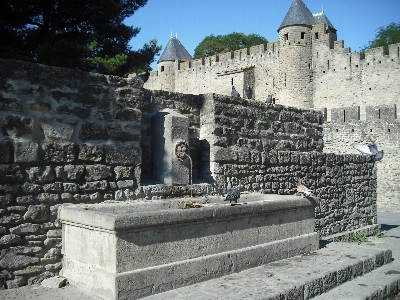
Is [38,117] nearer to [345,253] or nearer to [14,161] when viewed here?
[14,161]

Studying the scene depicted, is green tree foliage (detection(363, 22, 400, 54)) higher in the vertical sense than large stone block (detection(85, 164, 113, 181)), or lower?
higher

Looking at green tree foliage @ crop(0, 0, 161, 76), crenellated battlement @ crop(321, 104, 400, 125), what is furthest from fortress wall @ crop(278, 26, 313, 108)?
green tree foliage @ crop(0, 0, 161, 76)

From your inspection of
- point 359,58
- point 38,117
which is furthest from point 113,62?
point 359,58

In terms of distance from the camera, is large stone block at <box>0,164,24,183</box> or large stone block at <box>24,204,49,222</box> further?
large stone block at <box>24,204,49,222</box>

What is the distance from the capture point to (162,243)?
4031 millimetres

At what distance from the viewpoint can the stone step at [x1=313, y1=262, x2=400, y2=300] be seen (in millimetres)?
4551

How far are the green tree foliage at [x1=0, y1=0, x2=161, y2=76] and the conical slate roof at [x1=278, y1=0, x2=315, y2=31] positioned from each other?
1904cm

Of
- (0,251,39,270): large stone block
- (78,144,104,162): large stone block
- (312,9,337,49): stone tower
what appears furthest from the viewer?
(312,9,337,49): stone tower

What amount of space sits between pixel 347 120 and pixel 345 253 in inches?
488

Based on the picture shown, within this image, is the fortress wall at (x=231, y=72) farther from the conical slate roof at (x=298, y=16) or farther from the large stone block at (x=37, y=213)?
the large stone block at (x=37, y=213)

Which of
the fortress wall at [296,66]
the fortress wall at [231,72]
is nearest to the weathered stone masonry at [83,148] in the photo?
the fortress wall at [296,66]

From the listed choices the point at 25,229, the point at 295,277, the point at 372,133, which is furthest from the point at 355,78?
the point at 25,229

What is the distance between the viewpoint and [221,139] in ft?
22.7

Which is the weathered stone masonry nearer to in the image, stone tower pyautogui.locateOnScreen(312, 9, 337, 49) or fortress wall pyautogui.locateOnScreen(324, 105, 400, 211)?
fortress wall pyautogui.locateOnScreen(324, 105, 400, 211)
